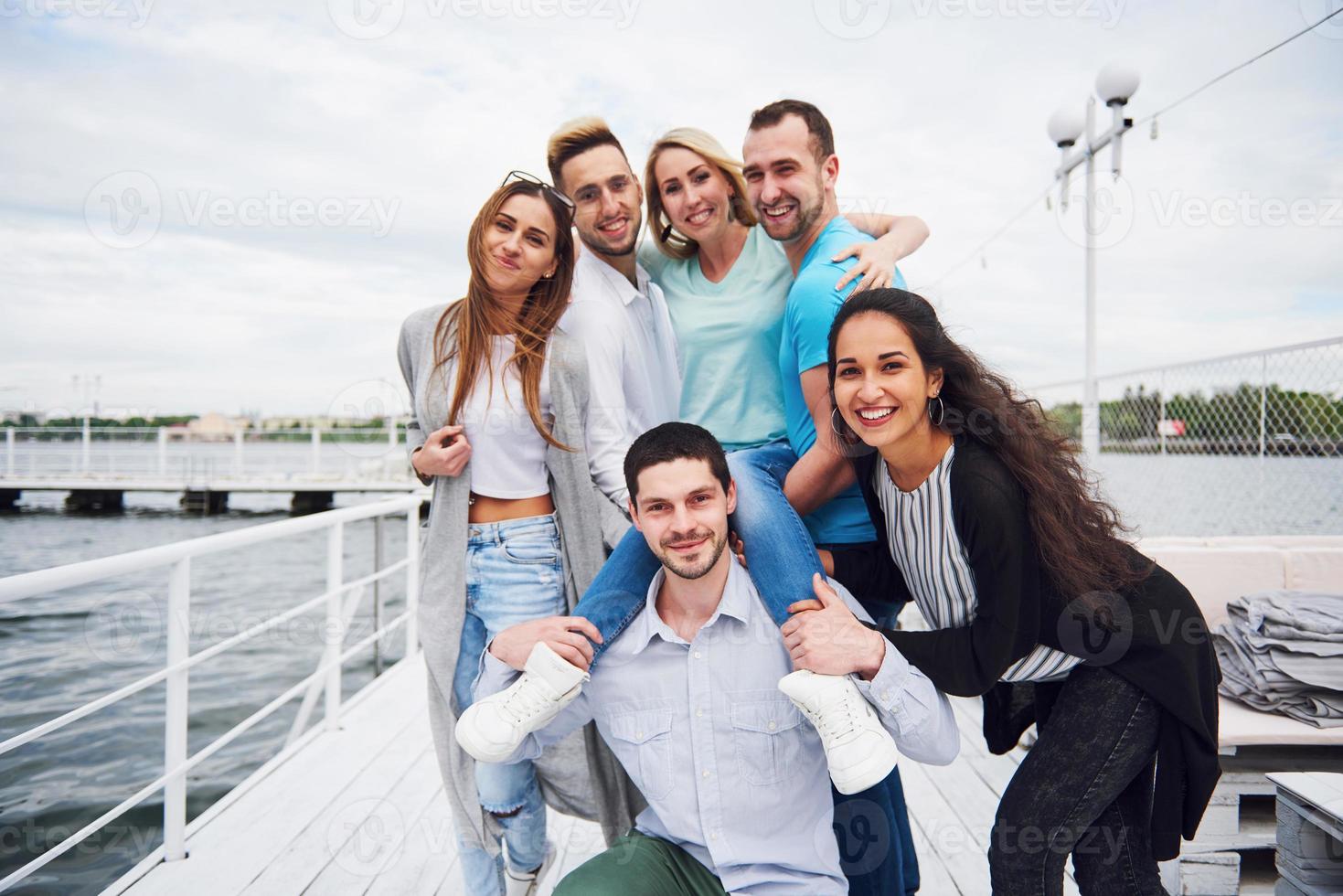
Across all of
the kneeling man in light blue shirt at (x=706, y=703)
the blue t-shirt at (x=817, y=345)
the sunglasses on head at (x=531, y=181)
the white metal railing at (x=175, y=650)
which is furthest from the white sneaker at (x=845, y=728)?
the white metal railing at (x=175, y=650)

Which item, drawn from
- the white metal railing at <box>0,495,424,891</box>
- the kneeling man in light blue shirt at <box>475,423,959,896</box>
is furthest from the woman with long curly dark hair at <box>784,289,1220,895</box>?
the white metal railing at <box>0,495,424,891</box>

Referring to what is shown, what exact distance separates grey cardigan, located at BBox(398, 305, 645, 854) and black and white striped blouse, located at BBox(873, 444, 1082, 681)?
688mm

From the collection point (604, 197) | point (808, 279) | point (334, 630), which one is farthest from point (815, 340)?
point (334, 630)

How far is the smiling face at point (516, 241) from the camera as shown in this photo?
189 cm

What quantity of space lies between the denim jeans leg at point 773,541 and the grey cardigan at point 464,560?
39cm

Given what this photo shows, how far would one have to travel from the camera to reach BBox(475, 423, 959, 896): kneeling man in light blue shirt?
142 centimetres

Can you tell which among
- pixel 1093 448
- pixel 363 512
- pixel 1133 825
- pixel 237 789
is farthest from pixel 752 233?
pixel 1093 448

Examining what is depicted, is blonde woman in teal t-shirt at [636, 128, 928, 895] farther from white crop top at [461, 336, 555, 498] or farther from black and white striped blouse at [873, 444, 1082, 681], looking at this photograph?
white crop top at [461, 336, 555, 498]

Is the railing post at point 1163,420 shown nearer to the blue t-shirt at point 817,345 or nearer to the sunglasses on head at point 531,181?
the blue t-shirt at point 817,345

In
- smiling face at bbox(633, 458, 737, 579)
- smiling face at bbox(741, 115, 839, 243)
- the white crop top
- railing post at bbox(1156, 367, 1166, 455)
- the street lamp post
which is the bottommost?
smiling face at bbox(633, 458, 737, 579)

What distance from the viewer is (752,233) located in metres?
2.17

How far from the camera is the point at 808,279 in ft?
5.65

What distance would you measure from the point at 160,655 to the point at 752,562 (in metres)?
11.4

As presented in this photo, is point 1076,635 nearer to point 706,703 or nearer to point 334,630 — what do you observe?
point 706,703
